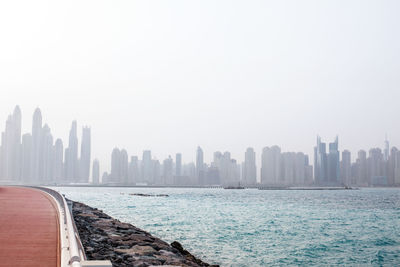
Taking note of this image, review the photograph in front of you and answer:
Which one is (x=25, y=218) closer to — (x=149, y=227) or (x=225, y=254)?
(x=225, y=254)

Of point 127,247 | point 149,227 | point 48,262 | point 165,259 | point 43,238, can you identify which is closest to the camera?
point 48,262

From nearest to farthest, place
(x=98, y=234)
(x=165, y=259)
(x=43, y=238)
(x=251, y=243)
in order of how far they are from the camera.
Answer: (x=43, y=238)
(x=165, y=259)
(x=98, y=234)
(x=251, y=243)

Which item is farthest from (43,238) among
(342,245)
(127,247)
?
(342,245)

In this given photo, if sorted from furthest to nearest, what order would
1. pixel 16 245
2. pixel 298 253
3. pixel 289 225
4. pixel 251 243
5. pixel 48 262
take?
pixel 289 225
pixel 251 243
pixel 298 253
pixel 16 245
pixel 48 262

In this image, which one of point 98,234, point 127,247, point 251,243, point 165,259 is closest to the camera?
point 165,259

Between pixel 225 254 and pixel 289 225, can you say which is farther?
pixel 289 225

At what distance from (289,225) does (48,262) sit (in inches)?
1256

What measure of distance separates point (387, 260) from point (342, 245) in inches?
189

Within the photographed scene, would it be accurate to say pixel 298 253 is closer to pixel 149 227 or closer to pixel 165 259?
pixel 165 259

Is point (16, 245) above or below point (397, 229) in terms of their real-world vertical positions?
above

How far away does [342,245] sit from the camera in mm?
27500

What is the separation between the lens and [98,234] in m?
22.2

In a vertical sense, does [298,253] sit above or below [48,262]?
below

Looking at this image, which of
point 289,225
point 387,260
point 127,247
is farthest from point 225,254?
point 289,225
